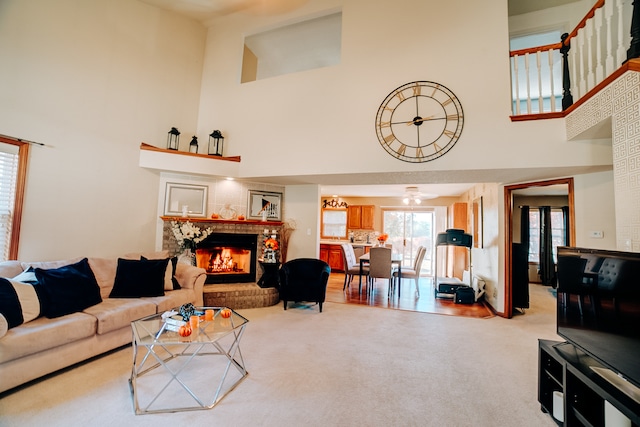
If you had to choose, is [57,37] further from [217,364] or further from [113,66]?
[217,364]

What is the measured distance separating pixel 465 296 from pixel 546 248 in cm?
368

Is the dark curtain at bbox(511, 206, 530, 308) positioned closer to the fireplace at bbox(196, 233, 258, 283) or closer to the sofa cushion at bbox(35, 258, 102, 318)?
the fireplace at bbox(196, 233, 258, 283)

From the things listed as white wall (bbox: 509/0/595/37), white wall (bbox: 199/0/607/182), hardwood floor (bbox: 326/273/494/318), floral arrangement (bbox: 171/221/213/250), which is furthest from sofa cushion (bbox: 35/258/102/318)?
white wall (bbox: 509/0/595/37)

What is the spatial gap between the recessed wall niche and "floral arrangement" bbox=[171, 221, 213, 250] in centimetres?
281

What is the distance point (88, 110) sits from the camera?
3.54 metres

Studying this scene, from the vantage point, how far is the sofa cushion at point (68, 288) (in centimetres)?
237

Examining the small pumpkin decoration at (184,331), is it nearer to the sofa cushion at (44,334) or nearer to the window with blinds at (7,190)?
the sofa cushion at (44,334)

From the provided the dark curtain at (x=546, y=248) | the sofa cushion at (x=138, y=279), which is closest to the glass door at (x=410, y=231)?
the dark curtain at (x=546, y=248)

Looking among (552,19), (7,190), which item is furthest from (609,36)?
(7,190)

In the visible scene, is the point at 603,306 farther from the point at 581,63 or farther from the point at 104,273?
the point at 104,273

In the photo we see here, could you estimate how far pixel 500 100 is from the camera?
3338 mm

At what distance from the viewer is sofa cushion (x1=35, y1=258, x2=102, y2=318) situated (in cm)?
237

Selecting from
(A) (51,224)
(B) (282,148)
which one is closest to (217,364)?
(A) (51,224)

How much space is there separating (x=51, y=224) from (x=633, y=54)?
230 inches
